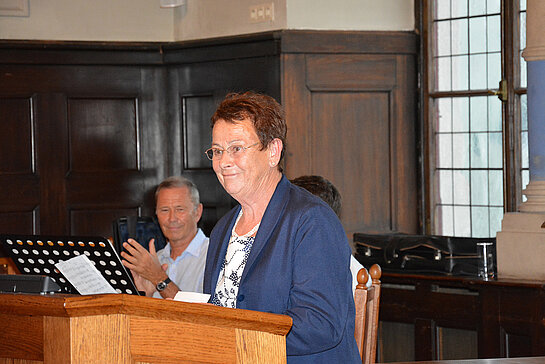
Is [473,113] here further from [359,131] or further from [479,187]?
[359,131]

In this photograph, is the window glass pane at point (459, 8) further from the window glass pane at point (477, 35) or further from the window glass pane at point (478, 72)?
the window glass pane at point (478, 72)

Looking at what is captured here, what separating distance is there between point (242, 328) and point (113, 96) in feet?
16.4

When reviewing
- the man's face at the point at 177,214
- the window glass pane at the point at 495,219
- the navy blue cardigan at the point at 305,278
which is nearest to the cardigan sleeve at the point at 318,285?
the navy blue cardigan at the point at 305,278

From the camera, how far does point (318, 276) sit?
210cm

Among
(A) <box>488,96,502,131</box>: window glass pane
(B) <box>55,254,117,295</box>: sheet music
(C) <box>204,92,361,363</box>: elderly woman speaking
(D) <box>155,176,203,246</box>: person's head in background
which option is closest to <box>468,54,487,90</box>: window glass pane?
(A) <box>488,96,502,131</box>: window glass pane

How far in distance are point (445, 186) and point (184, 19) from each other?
2.25m

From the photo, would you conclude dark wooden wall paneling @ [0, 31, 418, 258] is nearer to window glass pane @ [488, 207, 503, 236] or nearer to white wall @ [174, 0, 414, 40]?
white wall @ [174, 0, 414, 40]

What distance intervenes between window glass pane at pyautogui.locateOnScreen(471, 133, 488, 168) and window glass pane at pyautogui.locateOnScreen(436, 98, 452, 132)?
205 mm

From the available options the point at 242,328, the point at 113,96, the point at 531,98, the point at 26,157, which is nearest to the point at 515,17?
the point at 531,98

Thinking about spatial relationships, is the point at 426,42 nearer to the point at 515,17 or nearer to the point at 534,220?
the point at 515,17

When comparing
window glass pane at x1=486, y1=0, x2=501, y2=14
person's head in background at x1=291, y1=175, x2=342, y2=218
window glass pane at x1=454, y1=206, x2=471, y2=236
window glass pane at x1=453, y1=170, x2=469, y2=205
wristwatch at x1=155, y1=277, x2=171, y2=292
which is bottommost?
wristwatch at x1=155, y1=277, x2=171, y2=292

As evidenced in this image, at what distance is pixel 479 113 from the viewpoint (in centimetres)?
569

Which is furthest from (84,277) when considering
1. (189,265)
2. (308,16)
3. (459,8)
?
(459,8)

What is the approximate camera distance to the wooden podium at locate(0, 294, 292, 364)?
60.3 inches
